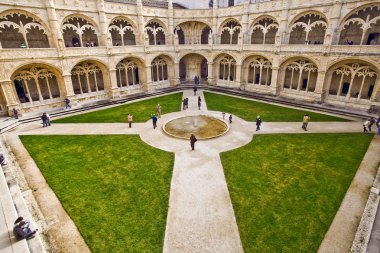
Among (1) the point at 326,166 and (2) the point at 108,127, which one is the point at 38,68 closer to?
(2) the point at 108,127

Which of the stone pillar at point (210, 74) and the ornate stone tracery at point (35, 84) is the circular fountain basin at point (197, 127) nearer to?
the stone pillar at point (210, 74)

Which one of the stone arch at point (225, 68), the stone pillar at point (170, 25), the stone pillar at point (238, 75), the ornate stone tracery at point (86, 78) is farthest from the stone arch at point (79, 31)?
the stone pillar at point (238, 75)

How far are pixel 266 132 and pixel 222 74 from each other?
58.6 feet

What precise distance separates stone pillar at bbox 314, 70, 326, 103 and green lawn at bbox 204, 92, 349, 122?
323 centimetres

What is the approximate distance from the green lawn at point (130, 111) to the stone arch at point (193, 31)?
11.6m

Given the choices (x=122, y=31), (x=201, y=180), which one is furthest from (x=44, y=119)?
(x=201, y=180)

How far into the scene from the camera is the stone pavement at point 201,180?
349 inches

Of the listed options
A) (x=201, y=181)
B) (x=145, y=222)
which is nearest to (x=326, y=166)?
(x=201, y=181)

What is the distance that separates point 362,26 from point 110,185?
25.9 m

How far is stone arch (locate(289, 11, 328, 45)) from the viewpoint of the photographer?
23812mm

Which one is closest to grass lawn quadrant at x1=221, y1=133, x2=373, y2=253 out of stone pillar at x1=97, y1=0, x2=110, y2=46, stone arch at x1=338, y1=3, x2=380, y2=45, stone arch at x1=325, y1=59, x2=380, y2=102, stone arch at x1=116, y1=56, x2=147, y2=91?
stone arch at x1=325, y1=59, x2=380, y2=102

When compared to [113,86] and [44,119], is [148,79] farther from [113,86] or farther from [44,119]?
[44,119]

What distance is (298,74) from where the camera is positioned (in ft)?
90.2

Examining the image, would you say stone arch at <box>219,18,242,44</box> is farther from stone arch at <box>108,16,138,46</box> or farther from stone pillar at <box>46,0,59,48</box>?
stone pillar at <box>46,0,59,48</box>
